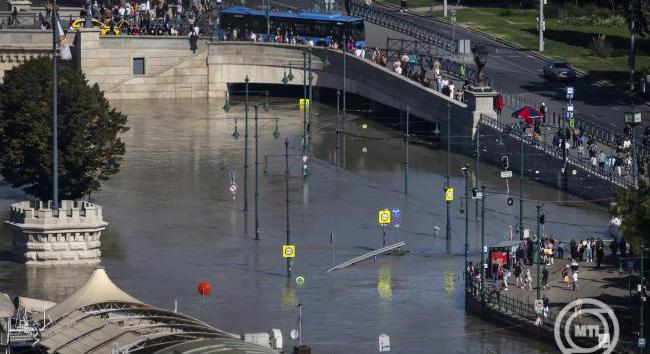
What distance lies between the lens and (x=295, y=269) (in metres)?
137

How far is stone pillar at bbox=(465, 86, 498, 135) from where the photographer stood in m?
169

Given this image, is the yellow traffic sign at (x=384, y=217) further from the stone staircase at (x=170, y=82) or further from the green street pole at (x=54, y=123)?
the stone staircase at (x=170, y=82)

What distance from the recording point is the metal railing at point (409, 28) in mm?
191250

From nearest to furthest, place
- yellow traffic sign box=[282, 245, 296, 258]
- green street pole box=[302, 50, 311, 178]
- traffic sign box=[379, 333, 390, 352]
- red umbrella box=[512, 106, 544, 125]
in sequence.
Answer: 1. traffic sign box=[379, 333, 390, 352]
2. yellow traffic sign box=[282, 245, 296, 258]
3. red umbrella box=[512, 106, 544, 125]
4. green street pole box=[302, 50, 311, 178]

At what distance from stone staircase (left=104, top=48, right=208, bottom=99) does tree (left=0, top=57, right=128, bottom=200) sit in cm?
4678

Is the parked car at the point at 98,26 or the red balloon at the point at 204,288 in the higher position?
the parked car at the point at 98,26

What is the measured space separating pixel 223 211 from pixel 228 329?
3159cm

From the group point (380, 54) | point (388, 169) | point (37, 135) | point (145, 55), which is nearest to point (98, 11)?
point (145, 55)

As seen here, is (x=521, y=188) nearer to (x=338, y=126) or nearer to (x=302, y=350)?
(x=302, y=350)

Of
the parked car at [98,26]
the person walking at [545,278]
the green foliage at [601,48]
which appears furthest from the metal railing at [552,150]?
the parked car at [98,26]

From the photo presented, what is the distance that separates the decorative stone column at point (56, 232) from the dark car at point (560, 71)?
54.9 meters

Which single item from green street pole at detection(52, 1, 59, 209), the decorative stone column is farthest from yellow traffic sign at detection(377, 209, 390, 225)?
green street pole at detection(52, 1, 59, 209)

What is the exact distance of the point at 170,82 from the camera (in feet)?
634

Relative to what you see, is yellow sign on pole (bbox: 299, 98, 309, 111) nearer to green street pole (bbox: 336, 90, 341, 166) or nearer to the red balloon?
green street pole (bbox: 336, 90, 341, 166)
